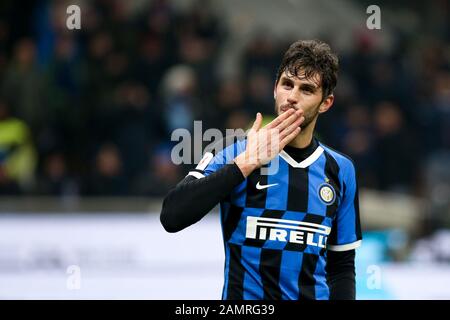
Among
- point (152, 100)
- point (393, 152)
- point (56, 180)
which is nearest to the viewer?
point (56, 180)

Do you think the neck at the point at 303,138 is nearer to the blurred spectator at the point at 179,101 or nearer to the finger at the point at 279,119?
the finger at the point at 279,119

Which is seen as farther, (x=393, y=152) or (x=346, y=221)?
(x=393, y=152)

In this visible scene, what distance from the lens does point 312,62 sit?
3.76 metres

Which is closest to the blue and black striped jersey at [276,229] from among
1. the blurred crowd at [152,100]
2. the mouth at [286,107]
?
the mouth at [286,107]

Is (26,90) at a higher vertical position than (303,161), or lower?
higher

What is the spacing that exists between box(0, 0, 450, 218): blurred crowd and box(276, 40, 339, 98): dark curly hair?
689cm

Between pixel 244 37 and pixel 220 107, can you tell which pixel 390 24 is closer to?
pixel 244 37

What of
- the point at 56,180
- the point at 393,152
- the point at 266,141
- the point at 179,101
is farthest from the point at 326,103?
the point at 393,152

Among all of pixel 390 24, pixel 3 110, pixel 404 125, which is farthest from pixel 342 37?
pixel 3 110

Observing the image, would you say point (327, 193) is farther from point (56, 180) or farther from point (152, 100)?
point (152, 100)

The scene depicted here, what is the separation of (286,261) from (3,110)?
7.62m

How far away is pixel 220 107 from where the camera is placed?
1110cm

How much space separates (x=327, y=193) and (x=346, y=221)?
205 millimetres

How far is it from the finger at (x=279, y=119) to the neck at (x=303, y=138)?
22 cm
